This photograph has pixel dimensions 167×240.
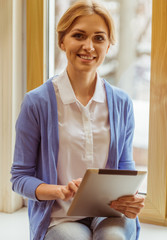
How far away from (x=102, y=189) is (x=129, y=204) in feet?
0.48

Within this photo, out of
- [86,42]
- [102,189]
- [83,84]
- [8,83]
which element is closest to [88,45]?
[86,42]

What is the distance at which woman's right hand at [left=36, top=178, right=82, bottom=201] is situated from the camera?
1092mm

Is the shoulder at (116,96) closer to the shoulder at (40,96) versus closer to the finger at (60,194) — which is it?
the shoulder at (40,96)

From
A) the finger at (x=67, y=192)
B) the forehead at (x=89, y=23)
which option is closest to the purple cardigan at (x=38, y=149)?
the finger at (x=67, y=192)

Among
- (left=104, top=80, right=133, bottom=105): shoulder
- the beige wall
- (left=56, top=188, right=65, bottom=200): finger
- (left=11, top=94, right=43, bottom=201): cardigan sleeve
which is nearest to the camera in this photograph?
(left=56, top=188, right=65, bottom=200): finger

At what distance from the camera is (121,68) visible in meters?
1.77

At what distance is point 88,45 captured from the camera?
120cm

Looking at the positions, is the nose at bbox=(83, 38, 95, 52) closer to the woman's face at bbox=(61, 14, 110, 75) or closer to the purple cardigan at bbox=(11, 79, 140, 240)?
the woman's face at bbox=(61, 14, 110, 75)

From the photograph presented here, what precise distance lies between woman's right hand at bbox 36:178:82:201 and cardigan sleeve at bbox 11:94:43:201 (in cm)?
4

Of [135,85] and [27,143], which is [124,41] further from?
[27,143]

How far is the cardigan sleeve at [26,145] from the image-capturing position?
121cm

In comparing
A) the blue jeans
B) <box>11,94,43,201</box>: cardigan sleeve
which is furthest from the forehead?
the blue jeans

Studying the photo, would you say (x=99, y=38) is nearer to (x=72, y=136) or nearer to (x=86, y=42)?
(x=86, y=42)

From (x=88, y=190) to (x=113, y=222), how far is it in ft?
0.67
